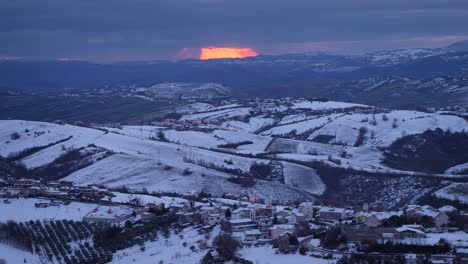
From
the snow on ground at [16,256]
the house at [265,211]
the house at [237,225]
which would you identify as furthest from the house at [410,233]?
the snow on ground at [16,256]

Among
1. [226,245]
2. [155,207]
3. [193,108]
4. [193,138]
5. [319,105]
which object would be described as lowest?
[193,108]

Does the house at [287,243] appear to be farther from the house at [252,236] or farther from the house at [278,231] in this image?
the house at [252,236]

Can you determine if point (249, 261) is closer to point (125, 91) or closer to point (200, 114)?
point (200, 114)

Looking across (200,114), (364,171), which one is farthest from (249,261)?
(200,114)

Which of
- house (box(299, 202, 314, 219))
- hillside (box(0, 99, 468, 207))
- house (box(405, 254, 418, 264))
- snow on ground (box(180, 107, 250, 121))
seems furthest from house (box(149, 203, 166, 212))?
snow on ground (box(180, 107, 250, 121))

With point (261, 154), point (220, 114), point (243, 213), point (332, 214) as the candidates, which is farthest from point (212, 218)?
point (220, 114)

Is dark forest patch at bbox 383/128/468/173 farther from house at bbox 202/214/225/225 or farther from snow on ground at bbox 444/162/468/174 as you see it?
house at bbox 202/214/225/225

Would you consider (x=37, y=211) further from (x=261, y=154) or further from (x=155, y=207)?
(x=261, y=154)
